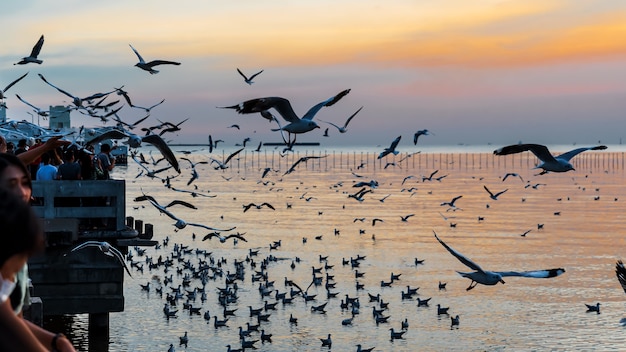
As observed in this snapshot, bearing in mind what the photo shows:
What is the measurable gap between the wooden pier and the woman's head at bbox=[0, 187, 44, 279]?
14357mm

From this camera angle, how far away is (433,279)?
3653 centimetres

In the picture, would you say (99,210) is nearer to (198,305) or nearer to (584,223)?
(198,305)

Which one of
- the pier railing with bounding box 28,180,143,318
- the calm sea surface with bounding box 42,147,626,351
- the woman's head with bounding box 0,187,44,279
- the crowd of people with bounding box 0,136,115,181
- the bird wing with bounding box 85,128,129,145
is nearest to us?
the woman's head with bounding box 0,187,44,279

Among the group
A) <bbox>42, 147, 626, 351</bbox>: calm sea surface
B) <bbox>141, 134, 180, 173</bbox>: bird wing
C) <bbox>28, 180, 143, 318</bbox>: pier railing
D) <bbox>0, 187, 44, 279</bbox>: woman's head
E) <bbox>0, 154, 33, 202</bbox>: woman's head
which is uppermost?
<bbox>141, 134, 180, 173</bbox>: bird wing

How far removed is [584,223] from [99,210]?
4790 centimetres

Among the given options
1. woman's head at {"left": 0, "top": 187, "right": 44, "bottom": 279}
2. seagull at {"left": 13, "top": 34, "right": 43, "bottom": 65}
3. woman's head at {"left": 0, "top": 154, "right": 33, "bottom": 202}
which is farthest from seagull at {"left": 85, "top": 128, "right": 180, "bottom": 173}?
woman's head at {"left": 0, "top": 187, "right": 44, "bottom": 279}

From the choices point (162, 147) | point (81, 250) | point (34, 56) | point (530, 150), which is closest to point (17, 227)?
point (162, 147)

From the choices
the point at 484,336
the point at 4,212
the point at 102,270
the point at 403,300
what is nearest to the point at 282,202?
the point at 403,300

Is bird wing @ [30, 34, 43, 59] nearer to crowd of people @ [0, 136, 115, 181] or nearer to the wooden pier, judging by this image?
crowd of people @ [0, 136, 115, 181]

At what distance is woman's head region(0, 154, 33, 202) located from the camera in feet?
12.6

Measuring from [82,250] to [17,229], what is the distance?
51.3 feet

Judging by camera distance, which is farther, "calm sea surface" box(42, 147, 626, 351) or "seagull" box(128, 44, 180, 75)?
"calm sea surface" box(42, 147, 626, 351)

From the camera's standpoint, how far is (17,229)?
2.90 m

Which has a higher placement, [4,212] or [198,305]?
[4,212]
